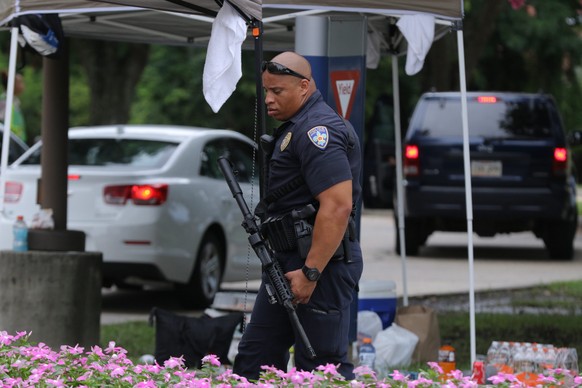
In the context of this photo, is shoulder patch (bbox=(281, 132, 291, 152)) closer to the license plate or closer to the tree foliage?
the tree foliage

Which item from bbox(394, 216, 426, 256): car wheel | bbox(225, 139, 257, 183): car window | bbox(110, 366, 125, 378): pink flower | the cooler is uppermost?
bbox(225, 139, 257, 183): car window

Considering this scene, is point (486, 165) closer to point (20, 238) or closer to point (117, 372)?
point (20, 238)

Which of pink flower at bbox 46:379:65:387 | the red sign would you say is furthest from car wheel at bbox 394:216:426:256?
pink flower at bbox 46:379:65:387

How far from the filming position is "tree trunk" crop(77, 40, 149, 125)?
24.0 meters

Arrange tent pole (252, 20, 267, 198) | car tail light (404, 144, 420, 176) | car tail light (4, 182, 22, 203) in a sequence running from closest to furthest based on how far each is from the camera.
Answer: tent pole (252, 20, 267, 198) < car tail light (4, 182, 22, 203) < car tail light (404, 144, 420, 176)

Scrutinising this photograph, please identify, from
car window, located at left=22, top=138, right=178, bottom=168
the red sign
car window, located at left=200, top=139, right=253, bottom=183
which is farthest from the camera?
car window, located at left=200, top=139, right=253, bottom=183

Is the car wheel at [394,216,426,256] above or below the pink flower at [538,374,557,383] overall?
below

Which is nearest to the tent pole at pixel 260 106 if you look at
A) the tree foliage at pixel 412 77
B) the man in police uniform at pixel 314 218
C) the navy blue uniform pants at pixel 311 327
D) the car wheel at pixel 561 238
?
the man in police uniform at pixel 314 218

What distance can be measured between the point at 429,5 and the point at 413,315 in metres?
2.26

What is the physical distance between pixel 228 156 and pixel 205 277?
125 cm

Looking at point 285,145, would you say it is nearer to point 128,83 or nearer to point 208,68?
point 208,68

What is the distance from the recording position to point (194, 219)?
11594 millimetres

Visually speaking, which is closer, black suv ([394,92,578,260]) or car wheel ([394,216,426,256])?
black suv ([394,92,578,260])

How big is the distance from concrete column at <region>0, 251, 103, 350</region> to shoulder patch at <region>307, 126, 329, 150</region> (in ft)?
11.3
